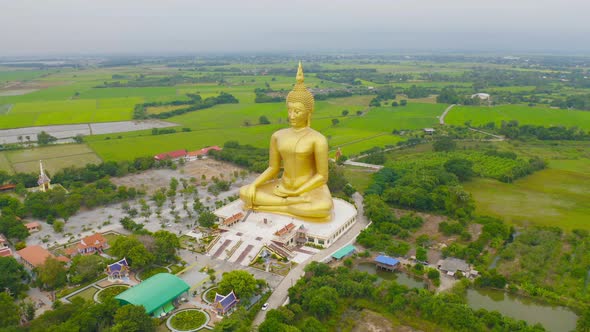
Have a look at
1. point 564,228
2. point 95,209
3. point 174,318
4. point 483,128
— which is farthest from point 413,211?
point 483,128

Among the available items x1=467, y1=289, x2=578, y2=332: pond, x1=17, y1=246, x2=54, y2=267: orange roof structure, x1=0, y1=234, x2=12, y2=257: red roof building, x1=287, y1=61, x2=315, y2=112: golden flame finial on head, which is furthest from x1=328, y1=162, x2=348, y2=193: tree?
x1=0, y1=234, x2=12, y2=257: red roof building

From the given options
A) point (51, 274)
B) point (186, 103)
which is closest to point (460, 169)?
point (51, 274)

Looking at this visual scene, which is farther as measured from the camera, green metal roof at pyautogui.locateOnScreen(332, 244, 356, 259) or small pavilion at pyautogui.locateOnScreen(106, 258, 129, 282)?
green metal roof at pyautogui.locateOnScreen(332, 244, 356, 259)

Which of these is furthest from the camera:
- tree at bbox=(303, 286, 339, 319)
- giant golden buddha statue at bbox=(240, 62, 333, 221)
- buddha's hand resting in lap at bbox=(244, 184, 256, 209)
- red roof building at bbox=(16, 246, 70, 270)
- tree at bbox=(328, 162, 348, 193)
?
tree at bbox=(328, 162, 348, 193)

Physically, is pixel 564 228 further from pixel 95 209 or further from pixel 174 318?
pixel 95 209

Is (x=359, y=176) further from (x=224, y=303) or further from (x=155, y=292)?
(x=155, y=292)

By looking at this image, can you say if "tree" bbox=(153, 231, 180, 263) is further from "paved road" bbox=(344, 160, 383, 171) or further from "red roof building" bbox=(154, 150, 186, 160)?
"paved road" bbox=(344, 160, 383, 171)
